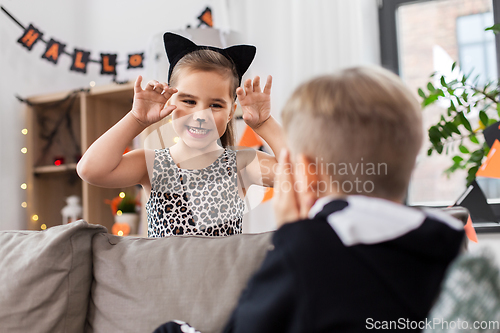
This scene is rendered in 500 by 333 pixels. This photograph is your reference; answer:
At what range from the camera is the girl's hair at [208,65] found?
3.64 feet

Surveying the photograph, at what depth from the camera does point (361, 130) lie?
0.51 m

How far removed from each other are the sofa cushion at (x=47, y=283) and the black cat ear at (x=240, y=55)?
60 centimetres

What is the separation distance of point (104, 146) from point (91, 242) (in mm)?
241

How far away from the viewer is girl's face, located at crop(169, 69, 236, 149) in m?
1.07

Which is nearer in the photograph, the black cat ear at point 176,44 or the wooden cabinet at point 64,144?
the black cat ear at point 176,44

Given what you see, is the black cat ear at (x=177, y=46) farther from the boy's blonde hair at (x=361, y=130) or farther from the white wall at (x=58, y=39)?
the white wall at (x=58, y=39)

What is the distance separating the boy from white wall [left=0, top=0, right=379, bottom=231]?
1.54 m

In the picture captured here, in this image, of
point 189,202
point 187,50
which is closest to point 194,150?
point 189,202

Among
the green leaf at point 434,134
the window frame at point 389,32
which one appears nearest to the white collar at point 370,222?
the green leaf at point 434,134

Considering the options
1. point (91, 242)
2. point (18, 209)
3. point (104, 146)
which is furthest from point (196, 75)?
point (18, 209)

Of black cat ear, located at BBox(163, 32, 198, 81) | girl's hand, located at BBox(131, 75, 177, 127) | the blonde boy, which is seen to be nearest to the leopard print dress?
girl's hand, located at BBox(131, 75, 177, 127)

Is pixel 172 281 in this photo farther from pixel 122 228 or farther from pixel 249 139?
pixel 122 228

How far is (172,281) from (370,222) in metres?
0.47

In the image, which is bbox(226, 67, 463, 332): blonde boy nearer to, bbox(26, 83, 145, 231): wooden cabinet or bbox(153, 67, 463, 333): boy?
bbox(153, 67, 463, 333): boy
